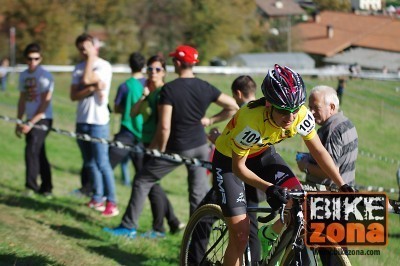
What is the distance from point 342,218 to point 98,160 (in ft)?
18.7

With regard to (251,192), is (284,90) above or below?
above

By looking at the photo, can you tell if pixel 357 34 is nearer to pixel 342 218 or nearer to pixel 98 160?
pixel 98 160

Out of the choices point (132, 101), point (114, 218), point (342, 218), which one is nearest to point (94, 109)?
point (132, 101)

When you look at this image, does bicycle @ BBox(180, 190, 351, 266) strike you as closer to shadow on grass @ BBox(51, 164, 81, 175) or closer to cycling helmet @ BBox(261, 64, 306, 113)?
cycling helmet @ BBox(261, 64, 306, 113)

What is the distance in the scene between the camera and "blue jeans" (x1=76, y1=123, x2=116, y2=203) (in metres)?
9.98

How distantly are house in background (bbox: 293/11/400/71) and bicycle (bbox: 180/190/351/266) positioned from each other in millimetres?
6093

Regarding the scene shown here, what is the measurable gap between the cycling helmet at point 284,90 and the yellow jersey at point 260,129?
21cm

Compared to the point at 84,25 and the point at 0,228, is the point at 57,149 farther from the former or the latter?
the point at 84,25

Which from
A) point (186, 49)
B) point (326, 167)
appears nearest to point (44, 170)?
point (186, 49)

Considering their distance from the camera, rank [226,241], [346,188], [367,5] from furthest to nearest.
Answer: [367,5] → [226,241] → [346,188]

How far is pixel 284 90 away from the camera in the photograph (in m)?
4.83

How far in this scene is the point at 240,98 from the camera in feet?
24.1

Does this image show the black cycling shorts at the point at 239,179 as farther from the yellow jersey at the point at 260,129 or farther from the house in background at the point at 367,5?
the house in background at the point at 367,5

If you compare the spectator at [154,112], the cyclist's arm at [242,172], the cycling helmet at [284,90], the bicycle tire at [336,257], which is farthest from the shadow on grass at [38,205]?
the cycling helmet at [284,90]
